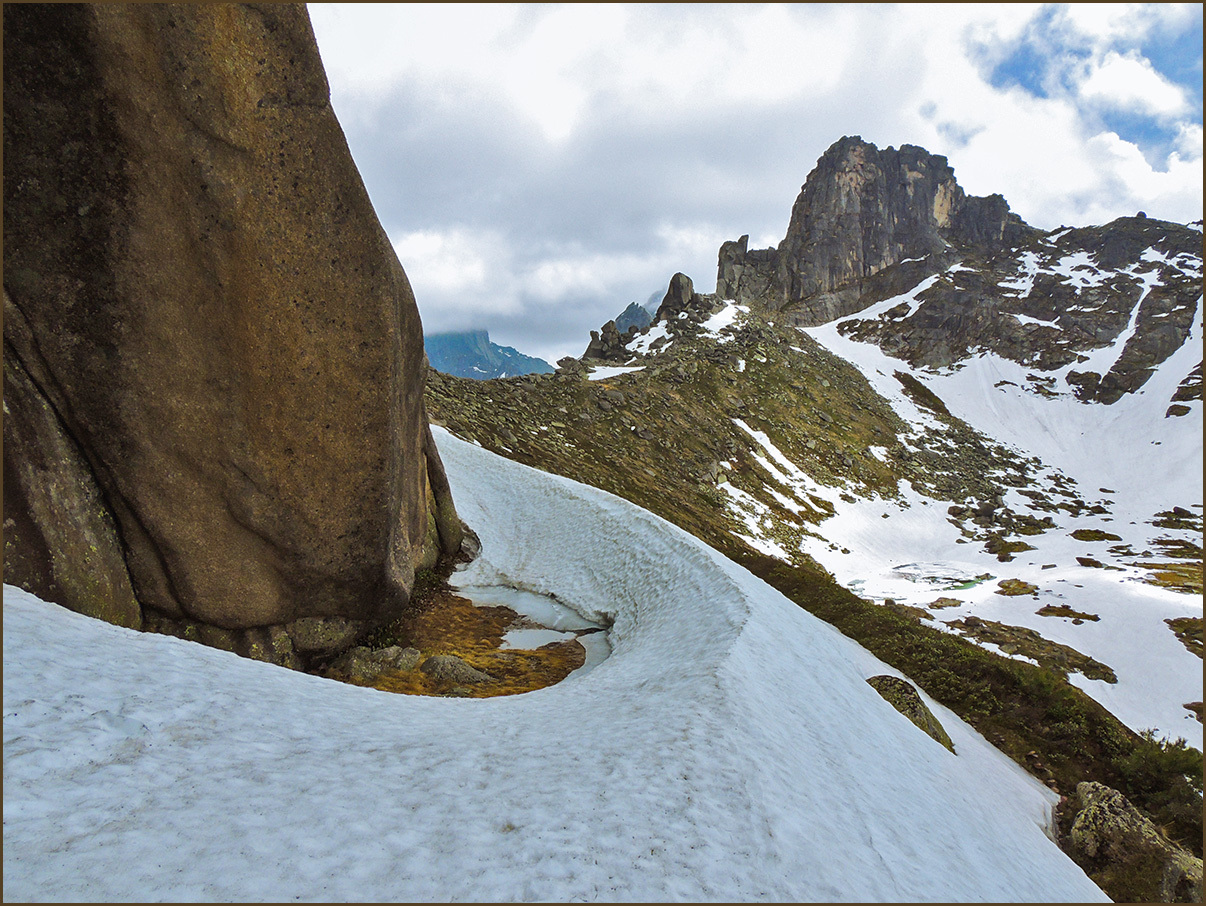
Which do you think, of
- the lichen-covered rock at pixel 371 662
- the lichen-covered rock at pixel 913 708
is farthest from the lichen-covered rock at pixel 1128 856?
the lichen-covered rock at pixel 371 662

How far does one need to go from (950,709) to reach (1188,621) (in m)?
26.0

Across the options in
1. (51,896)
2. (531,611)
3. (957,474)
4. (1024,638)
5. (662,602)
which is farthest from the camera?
(957,474)

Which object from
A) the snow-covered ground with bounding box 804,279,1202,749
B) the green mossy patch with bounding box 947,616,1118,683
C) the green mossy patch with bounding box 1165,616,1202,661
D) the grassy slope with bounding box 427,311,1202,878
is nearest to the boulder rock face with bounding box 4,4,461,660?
the grassy slope with bounding box 427,311,1202,878

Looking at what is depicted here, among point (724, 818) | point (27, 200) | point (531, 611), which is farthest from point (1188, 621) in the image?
point (27, 200)

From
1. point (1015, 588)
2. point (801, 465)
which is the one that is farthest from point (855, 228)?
point (1015, 588)

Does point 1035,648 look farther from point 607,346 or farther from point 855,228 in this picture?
point 855,228

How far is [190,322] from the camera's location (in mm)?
9438

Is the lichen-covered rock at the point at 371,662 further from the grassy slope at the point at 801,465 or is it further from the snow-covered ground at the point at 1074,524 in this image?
the snow-covered ground at the point at 1074,524

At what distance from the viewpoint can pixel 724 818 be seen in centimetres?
585

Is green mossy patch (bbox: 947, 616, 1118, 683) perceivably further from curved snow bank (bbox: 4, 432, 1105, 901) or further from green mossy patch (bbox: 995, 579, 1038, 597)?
curved snow bank (bbox: 4, 432, 1105, 901)

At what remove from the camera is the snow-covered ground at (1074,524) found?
2839 centimetres

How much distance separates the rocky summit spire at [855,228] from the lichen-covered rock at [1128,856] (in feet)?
489

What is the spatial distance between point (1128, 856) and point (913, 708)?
4348 mm

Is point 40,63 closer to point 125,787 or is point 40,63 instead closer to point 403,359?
point 403,359
